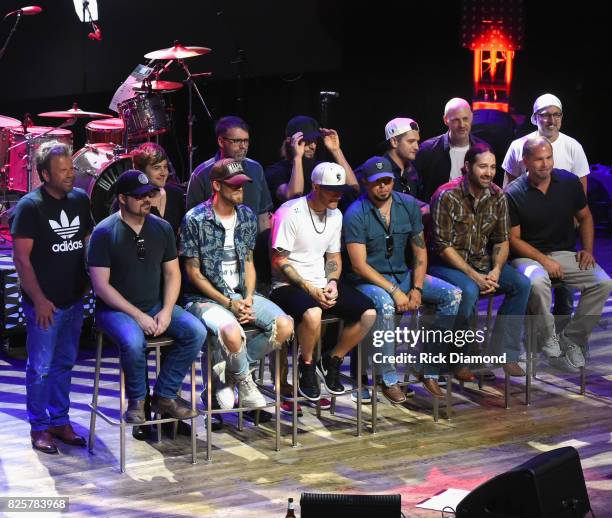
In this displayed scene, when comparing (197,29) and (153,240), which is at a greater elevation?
(197,29)

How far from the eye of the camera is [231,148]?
21.2ft

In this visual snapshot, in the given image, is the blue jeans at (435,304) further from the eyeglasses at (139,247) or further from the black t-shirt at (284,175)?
the eyeglasses at (139,247)

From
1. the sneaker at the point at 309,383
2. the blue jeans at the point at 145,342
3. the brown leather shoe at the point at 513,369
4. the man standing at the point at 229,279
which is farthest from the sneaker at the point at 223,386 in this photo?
the brown leather shoe at the point at 513,369

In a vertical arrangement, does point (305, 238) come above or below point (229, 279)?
above

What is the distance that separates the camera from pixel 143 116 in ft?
31.6

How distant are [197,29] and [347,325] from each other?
5.88m

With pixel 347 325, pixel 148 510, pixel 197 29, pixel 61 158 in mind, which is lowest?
pixel 148 510

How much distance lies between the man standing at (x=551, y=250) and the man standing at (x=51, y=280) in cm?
276

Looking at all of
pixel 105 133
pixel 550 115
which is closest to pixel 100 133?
pixel 105 133

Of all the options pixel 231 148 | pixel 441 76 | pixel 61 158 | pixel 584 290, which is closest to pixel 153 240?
pixel 61 158

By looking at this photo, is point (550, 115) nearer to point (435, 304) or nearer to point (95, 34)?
point (435, 304)

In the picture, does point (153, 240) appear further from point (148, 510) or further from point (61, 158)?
point (148, 510)

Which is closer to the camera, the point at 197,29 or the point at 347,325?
the point at 347,325

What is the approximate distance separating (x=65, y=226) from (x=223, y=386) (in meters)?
1.19
